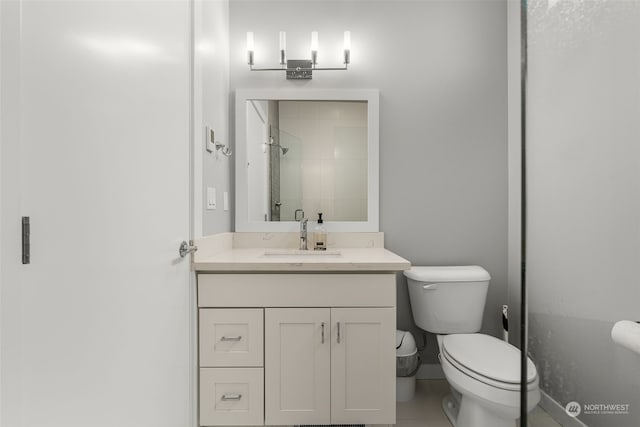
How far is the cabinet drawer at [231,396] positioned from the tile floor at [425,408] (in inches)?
28.4

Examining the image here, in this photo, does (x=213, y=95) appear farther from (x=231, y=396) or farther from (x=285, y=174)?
(x=231, y=396)

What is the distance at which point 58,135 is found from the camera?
0.62m

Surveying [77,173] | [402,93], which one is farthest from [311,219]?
[77,173]

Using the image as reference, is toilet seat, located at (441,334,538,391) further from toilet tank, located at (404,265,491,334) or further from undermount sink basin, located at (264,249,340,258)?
undermount sink basin, located at (264,249,340,258)

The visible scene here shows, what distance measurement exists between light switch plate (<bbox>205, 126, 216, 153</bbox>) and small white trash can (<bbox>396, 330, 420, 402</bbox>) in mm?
1327

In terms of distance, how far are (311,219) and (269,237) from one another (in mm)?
262

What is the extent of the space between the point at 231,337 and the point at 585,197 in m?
1.23

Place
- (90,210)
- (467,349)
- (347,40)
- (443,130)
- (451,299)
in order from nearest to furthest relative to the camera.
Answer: (90,210), (467,349), (451,299), (347,40), (443,130)

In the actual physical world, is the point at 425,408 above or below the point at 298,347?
below

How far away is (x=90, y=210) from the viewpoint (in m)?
0.70

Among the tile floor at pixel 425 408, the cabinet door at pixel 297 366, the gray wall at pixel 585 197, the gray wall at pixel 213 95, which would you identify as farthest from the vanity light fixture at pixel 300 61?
the tile floor at pixel 425 408

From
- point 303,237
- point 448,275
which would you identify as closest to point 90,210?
point 303,237

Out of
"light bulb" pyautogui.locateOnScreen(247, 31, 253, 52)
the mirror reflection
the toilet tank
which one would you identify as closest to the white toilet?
the toilet tank

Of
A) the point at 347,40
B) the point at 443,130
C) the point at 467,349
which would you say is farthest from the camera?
the point at 443,130
